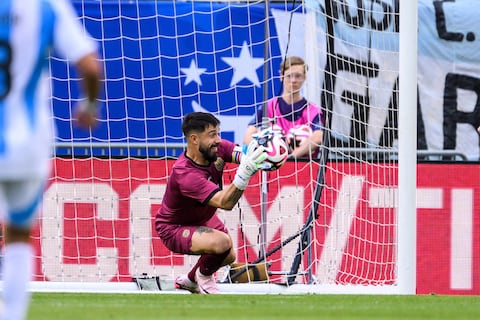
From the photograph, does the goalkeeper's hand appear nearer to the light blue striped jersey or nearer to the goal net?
the goal net

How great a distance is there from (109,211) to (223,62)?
209cm

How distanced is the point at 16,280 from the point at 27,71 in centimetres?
91

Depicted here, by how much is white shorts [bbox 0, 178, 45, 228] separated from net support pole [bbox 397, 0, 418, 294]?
5.41m

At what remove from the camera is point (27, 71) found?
5.39 meters

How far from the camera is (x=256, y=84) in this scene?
1273cm

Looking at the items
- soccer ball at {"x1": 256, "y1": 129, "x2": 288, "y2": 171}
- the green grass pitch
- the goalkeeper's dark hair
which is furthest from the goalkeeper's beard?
the green grass pitch

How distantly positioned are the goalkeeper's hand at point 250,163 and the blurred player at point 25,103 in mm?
4374

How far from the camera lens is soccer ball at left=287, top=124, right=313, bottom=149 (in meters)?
11.8


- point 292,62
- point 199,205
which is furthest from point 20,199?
point 292,62

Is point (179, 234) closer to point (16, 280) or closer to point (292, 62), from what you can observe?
point (292, 62)

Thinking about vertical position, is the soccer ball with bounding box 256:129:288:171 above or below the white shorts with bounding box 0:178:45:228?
above

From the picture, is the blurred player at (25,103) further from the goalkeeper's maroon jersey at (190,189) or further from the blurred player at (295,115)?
the blurred player at (295,115)

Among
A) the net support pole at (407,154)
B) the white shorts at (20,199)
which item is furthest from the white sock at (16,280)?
the net support pole at (407,154)

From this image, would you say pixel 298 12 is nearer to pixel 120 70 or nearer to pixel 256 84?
pixel 256 84
